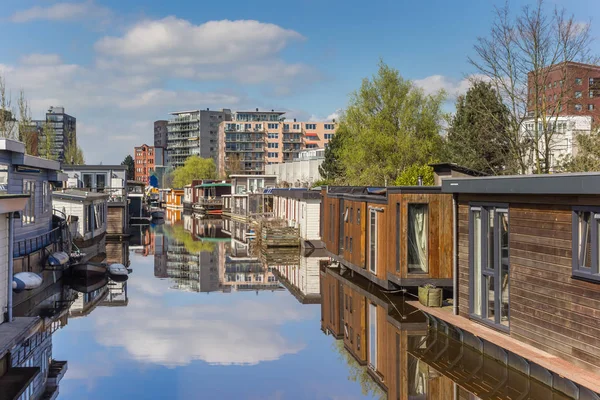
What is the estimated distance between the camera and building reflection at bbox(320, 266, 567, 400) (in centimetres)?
1161

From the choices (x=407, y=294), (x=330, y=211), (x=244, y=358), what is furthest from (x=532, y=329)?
(x=330, y=211)

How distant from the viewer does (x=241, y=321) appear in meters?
19.0

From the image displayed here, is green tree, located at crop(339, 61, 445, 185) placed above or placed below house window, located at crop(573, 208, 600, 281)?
above

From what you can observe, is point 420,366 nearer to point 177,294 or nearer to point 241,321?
point 241,321

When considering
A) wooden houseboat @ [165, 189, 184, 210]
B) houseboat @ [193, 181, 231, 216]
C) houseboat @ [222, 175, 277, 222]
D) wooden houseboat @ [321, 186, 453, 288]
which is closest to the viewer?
wooden houseboat @ [321, 186, 453, 288]

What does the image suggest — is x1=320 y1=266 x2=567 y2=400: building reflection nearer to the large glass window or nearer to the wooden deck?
the large glass window

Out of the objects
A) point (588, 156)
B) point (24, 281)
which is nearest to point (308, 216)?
point (588, 156)

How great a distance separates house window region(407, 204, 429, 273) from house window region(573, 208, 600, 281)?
25.2ft

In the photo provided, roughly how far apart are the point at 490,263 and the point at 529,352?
2.72 m

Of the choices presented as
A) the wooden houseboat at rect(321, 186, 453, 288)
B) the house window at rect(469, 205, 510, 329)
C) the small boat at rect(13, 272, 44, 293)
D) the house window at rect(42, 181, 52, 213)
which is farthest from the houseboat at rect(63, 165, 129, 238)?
the house window at rect(469, 205, 510, 329)

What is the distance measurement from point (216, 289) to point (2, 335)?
12067 mm

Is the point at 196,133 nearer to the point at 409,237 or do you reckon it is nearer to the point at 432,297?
the point at 409,237

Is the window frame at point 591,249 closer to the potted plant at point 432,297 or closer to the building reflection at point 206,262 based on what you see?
the potted plant at point 432,297

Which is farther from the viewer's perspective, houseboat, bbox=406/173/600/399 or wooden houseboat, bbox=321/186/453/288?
wooden houseboat, bbox=321/186/453/288
